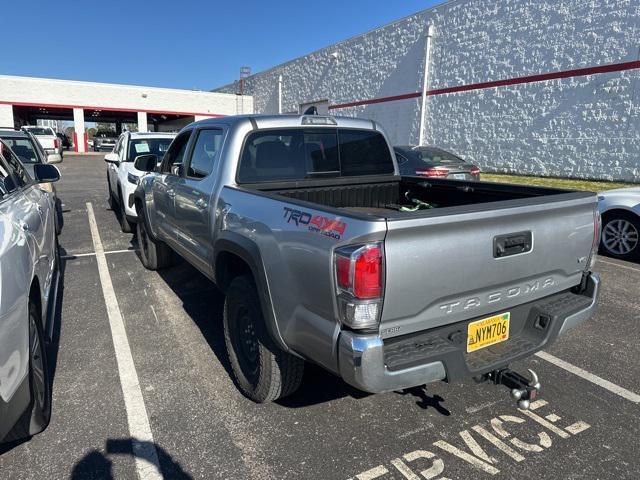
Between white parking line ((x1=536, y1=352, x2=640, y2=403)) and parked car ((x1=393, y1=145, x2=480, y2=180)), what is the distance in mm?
6044

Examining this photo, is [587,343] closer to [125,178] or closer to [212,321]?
[212,321]

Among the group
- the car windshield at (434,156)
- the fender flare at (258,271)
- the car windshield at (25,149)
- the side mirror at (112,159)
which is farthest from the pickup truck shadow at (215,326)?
the car windshield at (434,156)

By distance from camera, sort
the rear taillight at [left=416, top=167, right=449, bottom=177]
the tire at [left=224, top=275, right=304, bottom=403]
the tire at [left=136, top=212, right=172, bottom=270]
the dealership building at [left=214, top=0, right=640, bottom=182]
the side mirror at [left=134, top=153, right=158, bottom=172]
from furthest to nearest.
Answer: the dealership building at [left=214, top=0, right=640, bottom=182]
the rear taillight at [left=416, top=167, right=449, bottom=177]
the tire at [left=136, top=212, right=172, bottom=270]
the side mirror at [left=134, top=153, right=158, bottom=172]
the tire at [left=224, top=275, right=304, bottom=403]

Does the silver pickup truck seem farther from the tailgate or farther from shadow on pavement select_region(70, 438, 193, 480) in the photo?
shadow on pavement select_region(70, 438, 193, 480)

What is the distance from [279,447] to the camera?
2.61m

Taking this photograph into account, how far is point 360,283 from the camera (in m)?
2.08

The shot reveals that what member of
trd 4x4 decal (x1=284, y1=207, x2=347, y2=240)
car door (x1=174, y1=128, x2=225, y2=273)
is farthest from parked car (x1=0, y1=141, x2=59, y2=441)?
trd 4x4 decal (x1=284, y1=207, x2=347, y2=240)

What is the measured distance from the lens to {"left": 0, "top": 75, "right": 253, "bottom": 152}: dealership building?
31.6 m

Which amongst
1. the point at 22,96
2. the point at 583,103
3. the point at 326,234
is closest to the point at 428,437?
the point at 326,234

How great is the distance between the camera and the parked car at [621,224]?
6.50 meters

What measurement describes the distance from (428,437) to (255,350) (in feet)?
4.02

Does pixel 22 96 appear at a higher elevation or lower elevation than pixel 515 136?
higher

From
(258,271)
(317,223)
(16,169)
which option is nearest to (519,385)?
(317,223)

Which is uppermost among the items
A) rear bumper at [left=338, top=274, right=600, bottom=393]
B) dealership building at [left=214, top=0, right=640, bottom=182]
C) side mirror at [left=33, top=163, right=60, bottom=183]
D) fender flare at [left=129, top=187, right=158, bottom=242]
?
dealership building at [left=214, top=0, right=640, bottom=182]
